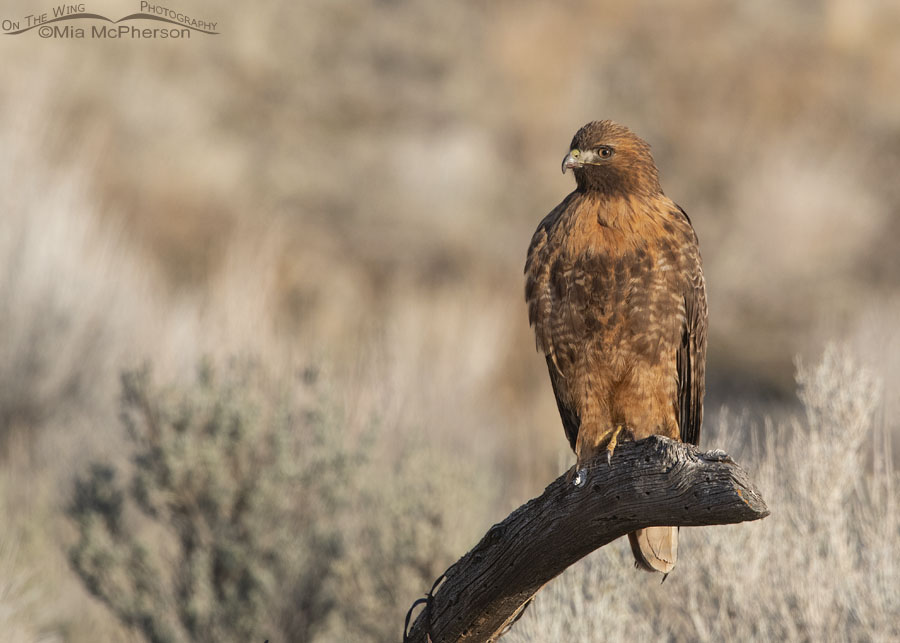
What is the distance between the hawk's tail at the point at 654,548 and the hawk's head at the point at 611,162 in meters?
1.26

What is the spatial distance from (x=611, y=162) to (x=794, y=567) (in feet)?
7.87

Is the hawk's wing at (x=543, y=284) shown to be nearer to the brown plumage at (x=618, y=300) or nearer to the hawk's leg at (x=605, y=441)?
the brown plumage at (x=618, y=300)

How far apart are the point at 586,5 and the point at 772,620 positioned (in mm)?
23441

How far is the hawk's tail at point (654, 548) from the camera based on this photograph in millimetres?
4520

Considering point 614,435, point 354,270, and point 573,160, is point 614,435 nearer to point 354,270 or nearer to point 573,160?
point 573,160

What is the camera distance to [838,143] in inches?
940

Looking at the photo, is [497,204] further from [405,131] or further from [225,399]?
[225,399]

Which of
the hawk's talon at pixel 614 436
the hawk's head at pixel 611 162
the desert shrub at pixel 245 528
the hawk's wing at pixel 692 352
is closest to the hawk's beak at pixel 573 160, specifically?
the hawk's head at pixel 611 162

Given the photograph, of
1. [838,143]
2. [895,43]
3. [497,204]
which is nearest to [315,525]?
[497,204]

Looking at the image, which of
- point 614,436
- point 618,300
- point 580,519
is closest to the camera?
point 580,519

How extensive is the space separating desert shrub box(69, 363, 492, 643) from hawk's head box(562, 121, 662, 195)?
158 inches

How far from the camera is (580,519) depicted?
378 cm

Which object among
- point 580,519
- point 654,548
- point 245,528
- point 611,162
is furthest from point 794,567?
point 245,528

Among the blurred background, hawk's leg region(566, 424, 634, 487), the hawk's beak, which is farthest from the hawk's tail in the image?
the blurred background
